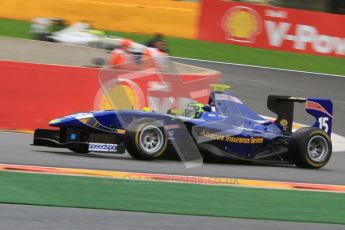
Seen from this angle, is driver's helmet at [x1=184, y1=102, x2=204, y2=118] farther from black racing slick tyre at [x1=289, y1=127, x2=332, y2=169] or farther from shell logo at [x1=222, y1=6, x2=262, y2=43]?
shell logo at [x1=222, y1=6, x2=262, y2=43]

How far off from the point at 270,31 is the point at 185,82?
13.9 m

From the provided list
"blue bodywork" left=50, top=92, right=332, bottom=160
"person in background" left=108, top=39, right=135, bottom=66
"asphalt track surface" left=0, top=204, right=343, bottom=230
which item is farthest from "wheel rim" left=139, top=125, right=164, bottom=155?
"person in background" left=108, top=39, right=135, bottom=66

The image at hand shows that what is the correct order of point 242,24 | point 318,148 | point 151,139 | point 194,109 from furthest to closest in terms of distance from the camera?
point 242,24 < point 318,148 < point 194,109 < point 151,139

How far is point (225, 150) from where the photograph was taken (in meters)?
9.98

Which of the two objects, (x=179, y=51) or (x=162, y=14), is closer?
(x=179, y=51)

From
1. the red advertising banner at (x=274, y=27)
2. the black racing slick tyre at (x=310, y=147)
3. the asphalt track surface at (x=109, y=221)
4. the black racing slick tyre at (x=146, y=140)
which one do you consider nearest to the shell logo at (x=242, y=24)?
the red advertising banner at (x=274, y=27)

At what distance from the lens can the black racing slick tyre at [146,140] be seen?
9.25m

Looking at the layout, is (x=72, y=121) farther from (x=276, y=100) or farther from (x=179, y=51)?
(x=179, y=51)

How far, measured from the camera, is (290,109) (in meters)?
10.4

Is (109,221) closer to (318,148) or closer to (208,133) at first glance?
(208,133)

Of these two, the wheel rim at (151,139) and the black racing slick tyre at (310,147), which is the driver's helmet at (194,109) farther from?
the black racing slick tyre at (310,147)

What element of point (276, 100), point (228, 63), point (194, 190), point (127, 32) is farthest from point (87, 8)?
point (194, 190)

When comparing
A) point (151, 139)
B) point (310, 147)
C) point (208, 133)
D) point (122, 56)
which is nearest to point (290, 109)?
point (310, 147)

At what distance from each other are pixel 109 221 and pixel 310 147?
4792mm
